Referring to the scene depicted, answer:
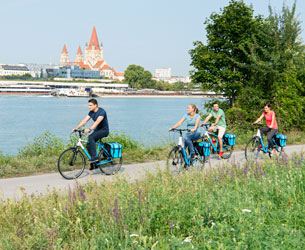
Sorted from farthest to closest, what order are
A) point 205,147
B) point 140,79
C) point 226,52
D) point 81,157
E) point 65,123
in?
point 140,79, point 65,123, point 226,52, point 205,147, point 81,157

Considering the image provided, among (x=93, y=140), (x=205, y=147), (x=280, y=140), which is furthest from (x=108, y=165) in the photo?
(x=280, y=140)

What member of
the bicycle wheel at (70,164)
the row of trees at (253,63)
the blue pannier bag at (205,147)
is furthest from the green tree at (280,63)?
the bicycle wheel at (70,164)

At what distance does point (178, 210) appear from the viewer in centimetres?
404

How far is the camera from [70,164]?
838 centimetres

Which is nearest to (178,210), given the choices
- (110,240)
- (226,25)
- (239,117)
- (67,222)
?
(110,240)

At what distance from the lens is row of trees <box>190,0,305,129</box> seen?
16.8m

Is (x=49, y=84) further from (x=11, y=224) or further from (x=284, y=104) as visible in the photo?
(x=11, y=224)

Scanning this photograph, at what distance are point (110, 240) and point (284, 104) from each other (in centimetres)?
1514

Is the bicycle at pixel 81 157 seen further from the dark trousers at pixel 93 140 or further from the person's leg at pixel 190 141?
the person's leg at pixel 190 141

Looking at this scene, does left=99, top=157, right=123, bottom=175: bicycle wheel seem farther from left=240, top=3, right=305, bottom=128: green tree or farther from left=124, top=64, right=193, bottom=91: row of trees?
left=124, top=64, right=193, bottom=91: row of trees

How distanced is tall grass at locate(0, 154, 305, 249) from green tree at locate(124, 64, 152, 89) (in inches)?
6570

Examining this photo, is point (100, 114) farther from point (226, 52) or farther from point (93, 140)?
point (226, 52)

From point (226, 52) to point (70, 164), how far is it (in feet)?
39.5

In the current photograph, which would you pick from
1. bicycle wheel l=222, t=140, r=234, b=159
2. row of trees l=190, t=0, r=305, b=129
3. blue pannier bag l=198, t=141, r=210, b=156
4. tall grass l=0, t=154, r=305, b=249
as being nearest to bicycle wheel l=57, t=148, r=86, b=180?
blue pannier bag l=198, t=141, r=210, b=156
